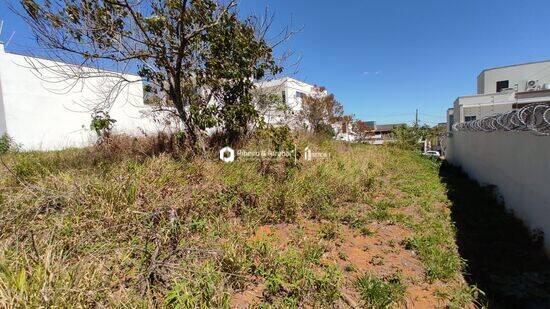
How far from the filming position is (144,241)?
9.54 ft

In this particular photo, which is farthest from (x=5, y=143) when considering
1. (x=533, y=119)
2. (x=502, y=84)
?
(x=502, y=84)

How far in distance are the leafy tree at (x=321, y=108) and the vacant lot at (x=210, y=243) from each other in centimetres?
1830

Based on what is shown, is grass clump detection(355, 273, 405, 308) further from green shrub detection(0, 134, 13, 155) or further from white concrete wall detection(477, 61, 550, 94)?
white concrete wall detection(477, 61, 550, 94)

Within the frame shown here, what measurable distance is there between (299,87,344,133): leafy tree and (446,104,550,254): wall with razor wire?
53.3ft

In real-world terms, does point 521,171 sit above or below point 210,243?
above

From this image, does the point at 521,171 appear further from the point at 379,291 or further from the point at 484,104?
the point at 484,104

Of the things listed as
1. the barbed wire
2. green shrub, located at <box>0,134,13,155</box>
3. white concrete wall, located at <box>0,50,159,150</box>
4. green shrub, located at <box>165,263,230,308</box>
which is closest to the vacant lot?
green shrub, located at <box>165,263,230,308</box>

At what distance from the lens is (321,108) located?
23531 mm

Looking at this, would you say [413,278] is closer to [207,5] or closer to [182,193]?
[182,193]

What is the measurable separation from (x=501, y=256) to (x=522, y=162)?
77.4 inches

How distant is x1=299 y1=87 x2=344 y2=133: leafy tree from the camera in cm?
2315

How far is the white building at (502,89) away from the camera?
16.0m

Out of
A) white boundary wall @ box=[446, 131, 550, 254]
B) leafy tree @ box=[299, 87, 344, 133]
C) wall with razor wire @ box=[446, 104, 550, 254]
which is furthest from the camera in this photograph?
leafy tree @ box=[299, 87, 344, 133]

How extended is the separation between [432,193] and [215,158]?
16.1 feet
